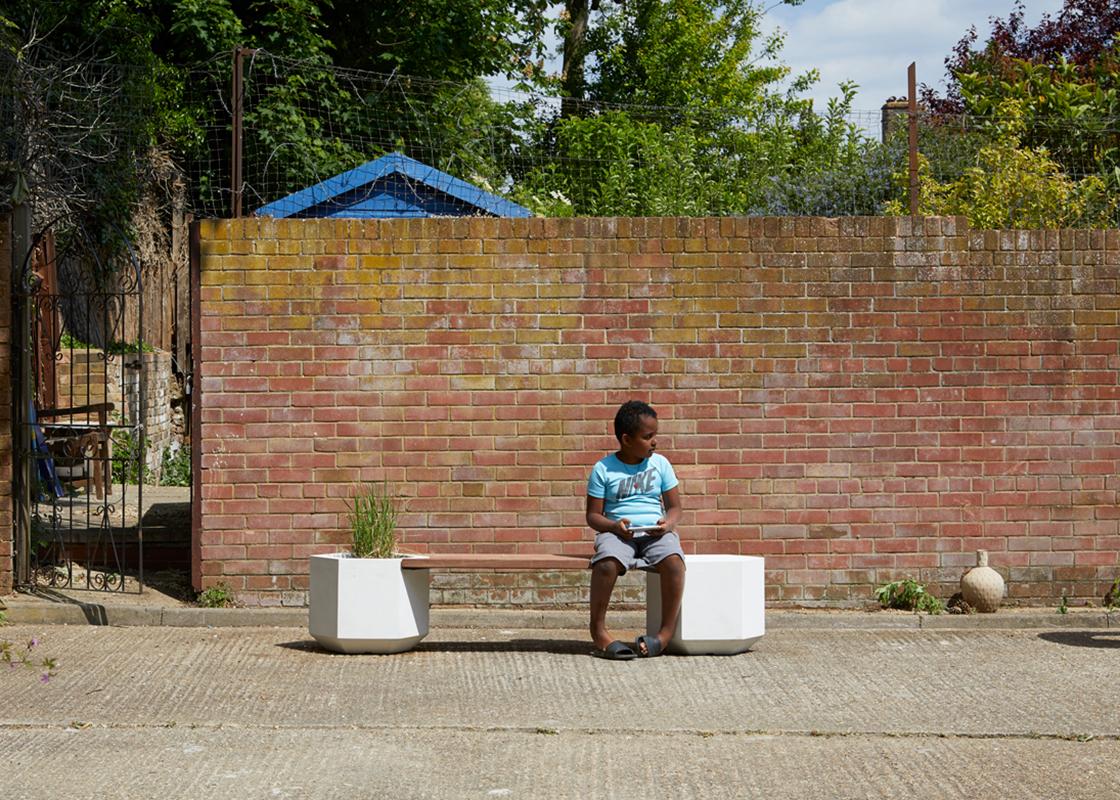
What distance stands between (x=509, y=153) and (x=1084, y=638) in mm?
5874

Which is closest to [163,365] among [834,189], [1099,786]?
[834,189]

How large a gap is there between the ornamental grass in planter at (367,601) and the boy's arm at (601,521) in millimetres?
993

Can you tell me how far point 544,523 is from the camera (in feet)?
30.4

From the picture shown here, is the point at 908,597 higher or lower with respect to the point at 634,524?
lower

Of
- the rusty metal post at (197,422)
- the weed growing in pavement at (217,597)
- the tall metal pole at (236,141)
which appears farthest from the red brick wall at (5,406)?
the tall metal pole at (236,141)

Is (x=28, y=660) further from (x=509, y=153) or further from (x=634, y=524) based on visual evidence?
(x=509, y=153)

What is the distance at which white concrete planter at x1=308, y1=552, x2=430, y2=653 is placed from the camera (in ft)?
26.0

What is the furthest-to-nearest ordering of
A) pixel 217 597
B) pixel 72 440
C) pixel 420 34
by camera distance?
pixel 420 34 → pixel 72 440 → pixel 217 597

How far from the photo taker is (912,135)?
977cm

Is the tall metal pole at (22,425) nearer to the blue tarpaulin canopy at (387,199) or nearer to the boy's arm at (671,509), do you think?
the blue tarpaulin canopy at (387,199)

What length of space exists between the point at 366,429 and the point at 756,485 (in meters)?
2.50

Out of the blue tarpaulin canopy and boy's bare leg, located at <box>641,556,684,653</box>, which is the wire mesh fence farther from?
boy's bare leg, located at <box>641,556,684,653</box>

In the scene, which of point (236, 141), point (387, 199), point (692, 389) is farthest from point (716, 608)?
point (387, 199)

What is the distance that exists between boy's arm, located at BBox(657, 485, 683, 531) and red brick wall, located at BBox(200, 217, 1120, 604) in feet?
3.90
